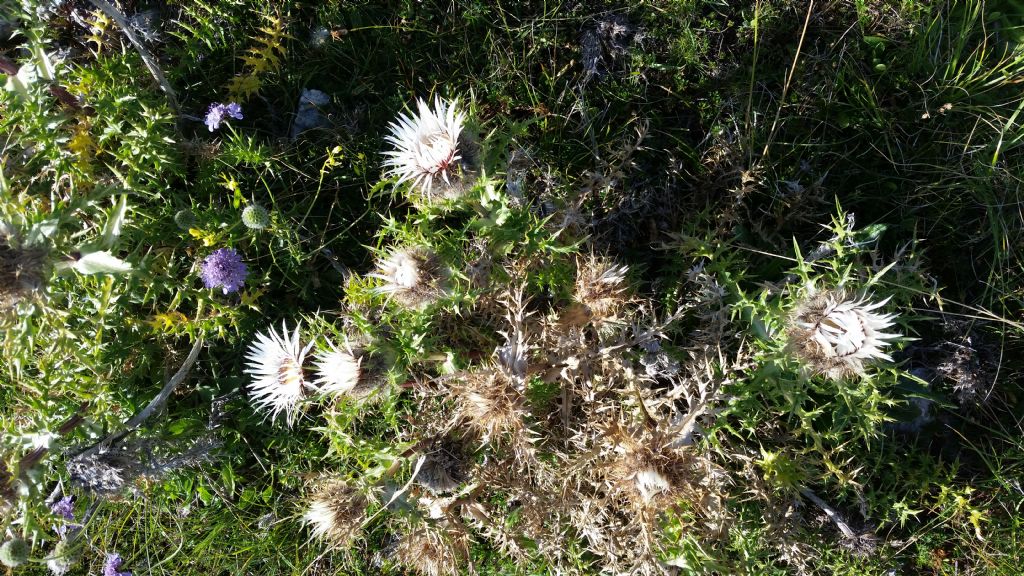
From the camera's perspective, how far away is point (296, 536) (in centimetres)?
307

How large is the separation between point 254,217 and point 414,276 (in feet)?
2.95

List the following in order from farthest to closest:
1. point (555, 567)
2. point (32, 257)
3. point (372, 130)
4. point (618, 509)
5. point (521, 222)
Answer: point (372, 130)
point (555, 567)
point (618, 509)
point (521, 222)
point (32, 257)

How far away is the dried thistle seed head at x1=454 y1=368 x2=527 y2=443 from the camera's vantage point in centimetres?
206

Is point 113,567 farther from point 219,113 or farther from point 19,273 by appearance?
point 219,113

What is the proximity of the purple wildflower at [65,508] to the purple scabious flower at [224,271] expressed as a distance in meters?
1.19

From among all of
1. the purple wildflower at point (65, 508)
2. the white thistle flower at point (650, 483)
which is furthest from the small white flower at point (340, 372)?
the purple wildflower at point (65, 508)

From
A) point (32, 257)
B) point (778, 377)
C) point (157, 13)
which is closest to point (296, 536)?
point (32, 257)

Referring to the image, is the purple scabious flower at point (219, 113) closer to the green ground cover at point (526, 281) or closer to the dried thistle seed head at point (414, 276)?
the green ground cover at point (526, 281)

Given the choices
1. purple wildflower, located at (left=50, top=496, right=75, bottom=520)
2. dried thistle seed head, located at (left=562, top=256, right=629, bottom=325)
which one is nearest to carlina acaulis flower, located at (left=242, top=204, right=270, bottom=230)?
dried thistle seed head, located at (left=562, top=256, right=629, bottom=325)

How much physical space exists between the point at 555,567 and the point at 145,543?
1947mm

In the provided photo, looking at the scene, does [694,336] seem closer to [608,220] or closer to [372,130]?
[608,220]

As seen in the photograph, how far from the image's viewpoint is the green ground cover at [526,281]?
237cm

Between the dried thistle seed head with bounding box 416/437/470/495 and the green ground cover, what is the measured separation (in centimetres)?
1

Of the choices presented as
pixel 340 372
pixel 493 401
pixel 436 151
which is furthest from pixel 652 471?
pixel 436 151
